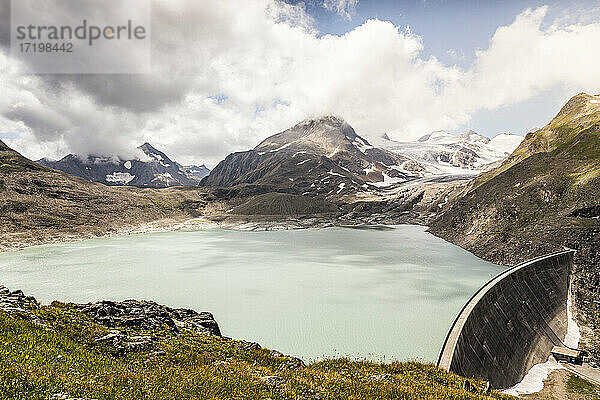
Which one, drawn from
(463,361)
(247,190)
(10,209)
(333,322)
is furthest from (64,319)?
(247,190)

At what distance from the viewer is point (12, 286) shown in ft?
139

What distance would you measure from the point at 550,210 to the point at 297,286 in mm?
49081

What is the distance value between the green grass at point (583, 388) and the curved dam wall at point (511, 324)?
10.1 feet

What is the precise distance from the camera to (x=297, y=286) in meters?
42.6

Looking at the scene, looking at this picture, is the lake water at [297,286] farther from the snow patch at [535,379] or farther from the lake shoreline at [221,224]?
the lake shoreline at [221,224]

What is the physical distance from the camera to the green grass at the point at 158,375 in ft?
22.1

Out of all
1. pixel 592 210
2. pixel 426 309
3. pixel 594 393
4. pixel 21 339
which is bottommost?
pixel 594 393

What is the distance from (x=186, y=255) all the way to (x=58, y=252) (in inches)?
1299

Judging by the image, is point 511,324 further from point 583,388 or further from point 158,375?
point 158,375

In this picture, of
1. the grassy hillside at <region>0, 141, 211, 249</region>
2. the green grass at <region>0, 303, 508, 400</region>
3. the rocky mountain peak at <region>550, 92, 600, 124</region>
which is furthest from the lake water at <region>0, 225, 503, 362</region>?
the rocky mountain peak at <region>550, 92, 600, 124</region>

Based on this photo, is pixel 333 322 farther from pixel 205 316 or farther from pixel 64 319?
pixel 64 319

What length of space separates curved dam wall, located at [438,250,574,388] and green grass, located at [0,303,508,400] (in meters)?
9.62

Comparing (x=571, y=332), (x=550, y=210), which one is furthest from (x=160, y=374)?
(x=550, y=210)

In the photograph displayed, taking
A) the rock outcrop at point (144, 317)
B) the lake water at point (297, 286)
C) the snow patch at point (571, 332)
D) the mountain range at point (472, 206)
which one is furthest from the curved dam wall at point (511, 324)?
the rock outcrop at point (144, 317)
